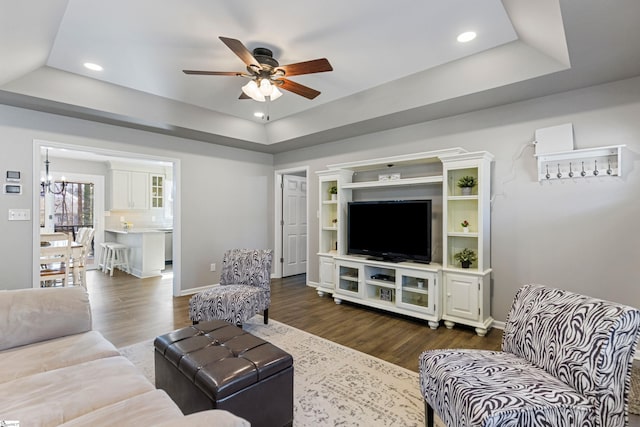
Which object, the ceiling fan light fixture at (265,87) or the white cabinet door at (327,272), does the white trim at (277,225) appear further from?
the ceiling fan light fixture at (265,87)

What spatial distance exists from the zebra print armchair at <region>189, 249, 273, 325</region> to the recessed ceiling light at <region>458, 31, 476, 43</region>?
9.68ft

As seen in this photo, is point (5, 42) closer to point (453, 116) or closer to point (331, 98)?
point (331, 98)

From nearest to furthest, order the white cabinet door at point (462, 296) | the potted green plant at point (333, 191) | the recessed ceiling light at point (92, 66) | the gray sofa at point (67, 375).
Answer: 1. the gray sofa at point (67, 375)
2. the recessed ceiling light at point (92, 66)
3. the white cabinet door at point (462, 296)
4. the potted green plant at point (333, 191)

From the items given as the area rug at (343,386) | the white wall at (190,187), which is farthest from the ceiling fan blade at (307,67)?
the white wall at (190,187)

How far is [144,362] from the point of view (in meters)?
2.64

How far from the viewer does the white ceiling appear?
2.22m

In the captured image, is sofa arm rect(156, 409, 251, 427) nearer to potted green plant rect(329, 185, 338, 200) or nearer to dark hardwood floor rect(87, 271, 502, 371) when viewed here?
dark hardwood floor rect(87, 271, 502, 371)

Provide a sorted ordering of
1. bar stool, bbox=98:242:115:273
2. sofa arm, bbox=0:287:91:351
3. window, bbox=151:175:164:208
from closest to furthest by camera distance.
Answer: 1. sofa arm, bbox=0:287:91:351
2. bar stool, bbox=98:242:115:273
3. window, bbox=151:175:164:208

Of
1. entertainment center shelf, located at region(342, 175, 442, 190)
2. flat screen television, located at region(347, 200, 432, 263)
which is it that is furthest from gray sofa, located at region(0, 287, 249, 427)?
entertainment center shelf, located at region(342, 175, 442, 190)

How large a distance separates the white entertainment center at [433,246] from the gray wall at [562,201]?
215mm

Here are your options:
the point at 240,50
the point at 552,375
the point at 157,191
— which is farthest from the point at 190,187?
the point at 552,375

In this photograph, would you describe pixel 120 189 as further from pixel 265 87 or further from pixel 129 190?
pixel 265 87

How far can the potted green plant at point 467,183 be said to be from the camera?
3494mm

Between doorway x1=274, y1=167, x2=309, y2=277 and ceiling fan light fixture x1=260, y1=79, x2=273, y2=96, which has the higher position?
ceiling fan light fixture x1=260, y1=79, x2=273, y2=96
